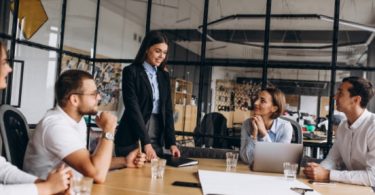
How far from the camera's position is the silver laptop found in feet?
6.53

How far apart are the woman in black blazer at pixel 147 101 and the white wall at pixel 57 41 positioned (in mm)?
1702

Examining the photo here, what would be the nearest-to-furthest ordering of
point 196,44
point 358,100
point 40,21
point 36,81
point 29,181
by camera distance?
point 29,181 → point 358,100 → point 40,21 → point 36,81 → point 196,44

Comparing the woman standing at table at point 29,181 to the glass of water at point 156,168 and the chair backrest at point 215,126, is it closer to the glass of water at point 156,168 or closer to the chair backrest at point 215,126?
the glass of water at point 156,168

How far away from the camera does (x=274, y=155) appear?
202 cm

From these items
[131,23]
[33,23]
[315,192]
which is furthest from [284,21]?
[315,192]

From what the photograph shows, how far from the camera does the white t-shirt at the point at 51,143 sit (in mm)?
1505

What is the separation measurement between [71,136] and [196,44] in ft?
28.6

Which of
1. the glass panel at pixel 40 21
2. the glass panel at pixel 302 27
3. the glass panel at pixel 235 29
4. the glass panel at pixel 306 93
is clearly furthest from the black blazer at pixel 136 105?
the glass panel at pixel 306 93

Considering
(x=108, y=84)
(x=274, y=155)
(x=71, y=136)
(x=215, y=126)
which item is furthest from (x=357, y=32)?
(x=71, y=136)

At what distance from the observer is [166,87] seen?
257 cm

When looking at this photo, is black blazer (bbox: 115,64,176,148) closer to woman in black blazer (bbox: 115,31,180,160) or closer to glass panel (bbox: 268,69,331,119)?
woman in black blazer (bbox: 115,31,180,160)

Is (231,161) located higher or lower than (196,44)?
lower

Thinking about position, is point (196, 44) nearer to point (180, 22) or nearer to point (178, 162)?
point (180, 22)

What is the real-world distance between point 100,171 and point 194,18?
20.9 feet
